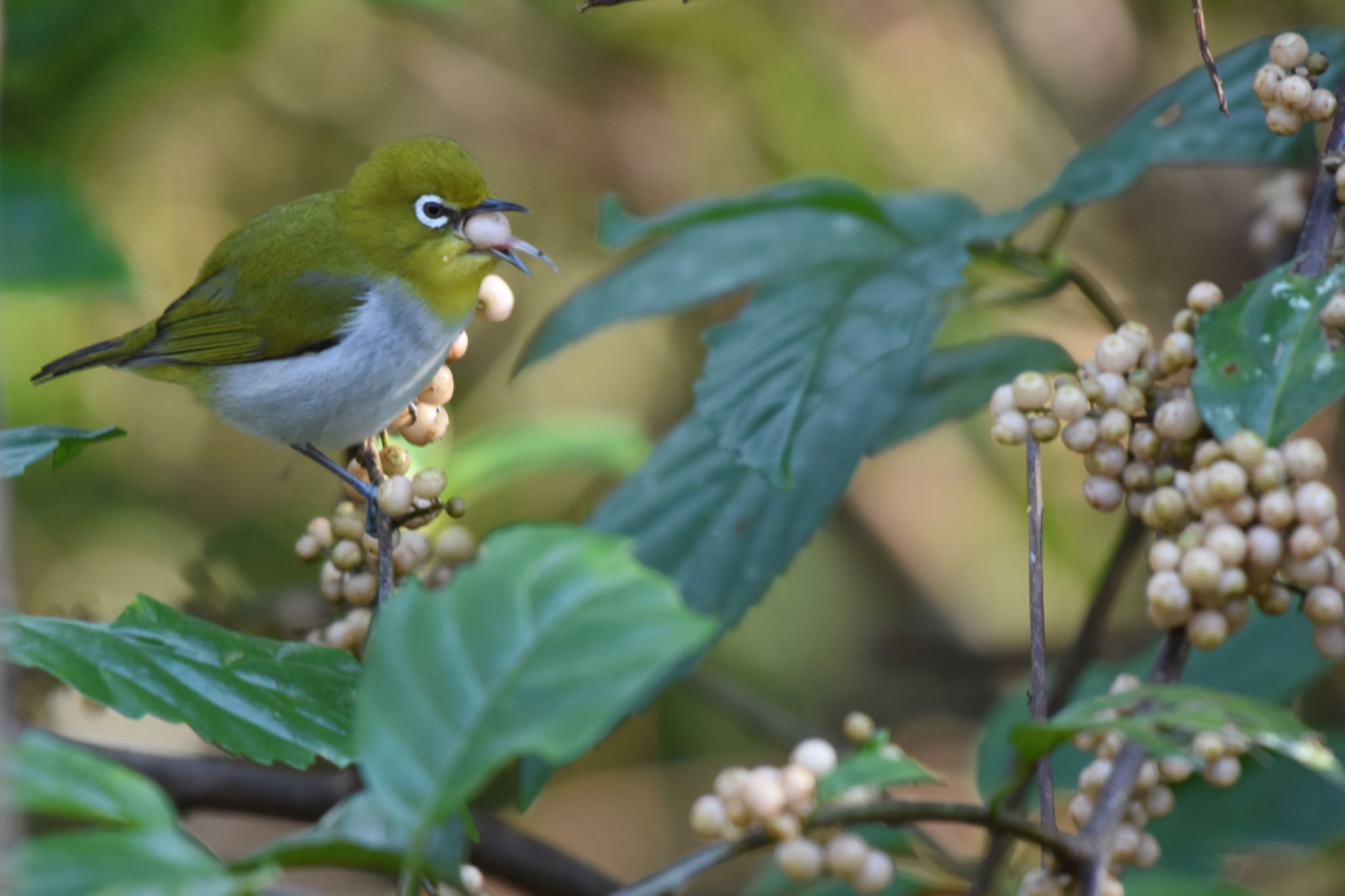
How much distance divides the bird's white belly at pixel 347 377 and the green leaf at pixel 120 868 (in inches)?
51.0

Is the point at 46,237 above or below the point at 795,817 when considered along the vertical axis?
above

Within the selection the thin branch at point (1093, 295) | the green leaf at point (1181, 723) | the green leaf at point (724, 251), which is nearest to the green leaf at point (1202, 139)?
the thin branch at point (1093, 295)

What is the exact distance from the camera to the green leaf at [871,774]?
0.98 m

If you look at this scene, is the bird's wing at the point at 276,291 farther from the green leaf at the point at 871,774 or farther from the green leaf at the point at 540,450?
the green leaf at the point at 871,774

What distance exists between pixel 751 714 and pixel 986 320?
61.8 inches

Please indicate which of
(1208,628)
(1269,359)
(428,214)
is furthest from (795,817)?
(428,214)

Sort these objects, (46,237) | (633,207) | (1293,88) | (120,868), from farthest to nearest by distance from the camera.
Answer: (633,207) → (46,237) → (1293,88) → (120,868)

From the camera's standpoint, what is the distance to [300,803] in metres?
1.98

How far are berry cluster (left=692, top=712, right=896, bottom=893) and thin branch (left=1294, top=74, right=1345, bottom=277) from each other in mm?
664

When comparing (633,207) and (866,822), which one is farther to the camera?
(633,207)

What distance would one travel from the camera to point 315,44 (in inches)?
167

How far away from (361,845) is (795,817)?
313 millimetres

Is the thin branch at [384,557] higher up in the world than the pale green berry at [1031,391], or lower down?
lower down

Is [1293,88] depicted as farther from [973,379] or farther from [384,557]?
[384,557]
